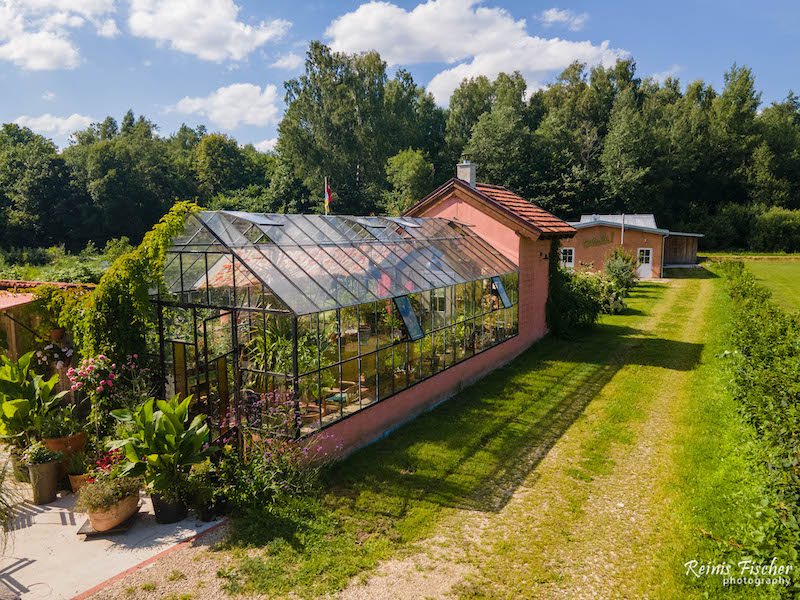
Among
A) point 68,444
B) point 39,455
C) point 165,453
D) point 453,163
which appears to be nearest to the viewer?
point 165,453

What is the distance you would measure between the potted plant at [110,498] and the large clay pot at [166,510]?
0.28 m

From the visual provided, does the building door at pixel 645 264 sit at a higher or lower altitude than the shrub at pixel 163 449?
higher

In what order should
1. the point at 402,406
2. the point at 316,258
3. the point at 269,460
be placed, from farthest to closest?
1. the point at 402,406
2. the point at 316,258
3. the point at 269,460

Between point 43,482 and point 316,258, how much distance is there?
17.4 ft

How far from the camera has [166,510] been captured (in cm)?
685

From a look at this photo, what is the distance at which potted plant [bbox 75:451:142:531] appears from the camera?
21.2 feet

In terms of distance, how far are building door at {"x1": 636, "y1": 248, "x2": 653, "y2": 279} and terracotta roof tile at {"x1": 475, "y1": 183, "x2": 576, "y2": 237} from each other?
61.8 ft

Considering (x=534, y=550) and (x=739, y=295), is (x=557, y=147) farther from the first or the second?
(x=534, y=550)

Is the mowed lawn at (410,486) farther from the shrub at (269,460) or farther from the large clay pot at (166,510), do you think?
the large clay pot at (166,510)

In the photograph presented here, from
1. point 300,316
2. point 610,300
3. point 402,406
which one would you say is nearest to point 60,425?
point 300,316

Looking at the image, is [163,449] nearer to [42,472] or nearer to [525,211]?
[42,472]

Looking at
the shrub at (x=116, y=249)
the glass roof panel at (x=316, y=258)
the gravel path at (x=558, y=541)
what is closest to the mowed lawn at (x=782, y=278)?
the gravel path at (x=558, y=541)

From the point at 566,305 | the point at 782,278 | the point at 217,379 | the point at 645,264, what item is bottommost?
the point at 217,379

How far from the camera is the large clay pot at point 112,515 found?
650 centimetres
